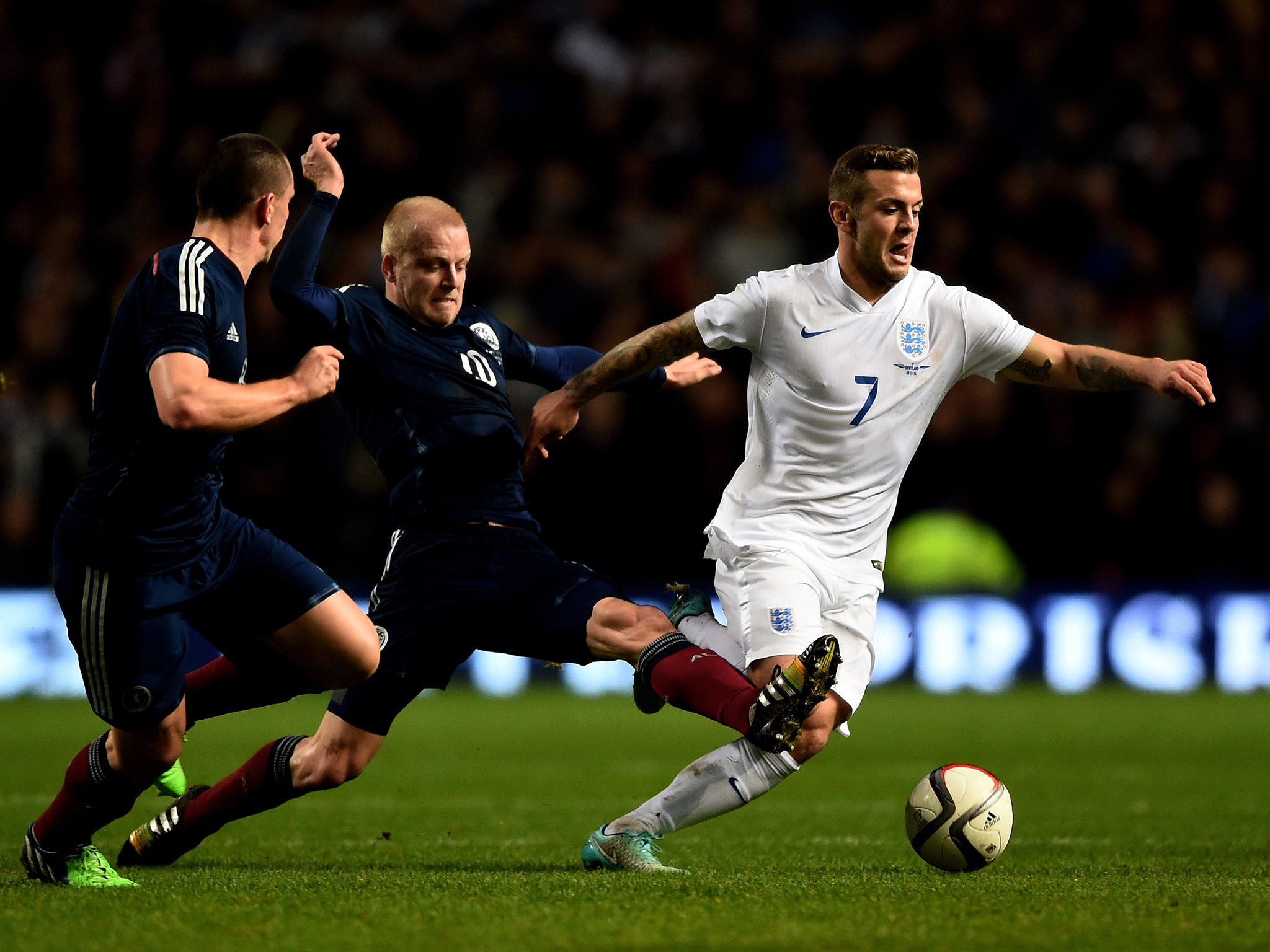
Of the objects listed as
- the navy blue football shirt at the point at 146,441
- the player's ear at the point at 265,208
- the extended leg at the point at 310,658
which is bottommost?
the extended leg at the point at 310,658

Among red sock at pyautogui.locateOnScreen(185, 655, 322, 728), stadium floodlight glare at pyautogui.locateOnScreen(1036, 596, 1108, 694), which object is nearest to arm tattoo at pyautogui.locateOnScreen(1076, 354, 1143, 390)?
red sock at pyautogui.locateOnScreen(185, 655, 322, 728)

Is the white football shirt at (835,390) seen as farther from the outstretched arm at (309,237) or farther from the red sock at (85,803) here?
the red sock at (85,803)

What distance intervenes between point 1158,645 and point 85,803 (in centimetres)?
1032

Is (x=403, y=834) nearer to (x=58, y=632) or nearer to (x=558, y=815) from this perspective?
(x=558, y=815)

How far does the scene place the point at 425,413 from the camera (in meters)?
6.00

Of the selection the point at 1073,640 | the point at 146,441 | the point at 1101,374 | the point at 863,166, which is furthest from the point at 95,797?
the point at 1073,640

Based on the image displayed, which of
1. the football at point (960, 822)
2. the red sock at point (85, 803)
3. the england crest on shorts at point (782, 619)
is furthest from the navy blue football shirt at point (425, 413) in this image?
the football at point (960, 822)

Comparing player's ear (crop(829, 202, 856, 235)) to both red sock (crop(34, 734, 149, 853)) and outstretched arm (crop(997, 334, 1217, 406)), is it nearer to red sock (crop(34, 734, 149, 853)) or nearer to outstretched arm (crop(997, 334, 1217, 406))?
outstretched arm (crop(997, 334, 1217, 406))

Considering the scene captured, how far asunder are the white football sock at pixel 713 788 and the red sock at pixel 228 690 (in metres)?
1.25

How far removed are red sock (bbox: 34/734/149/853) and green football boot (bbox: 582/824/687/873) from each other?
147 cm

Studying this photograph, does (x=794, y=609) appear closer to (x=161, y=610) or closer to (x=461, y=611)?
(x=461, y=611)

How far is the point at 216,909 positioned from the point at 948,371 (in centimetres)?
292

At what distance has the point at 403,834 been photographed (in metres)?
7.03

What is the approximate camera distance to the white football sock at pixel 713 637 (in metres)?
5.79
